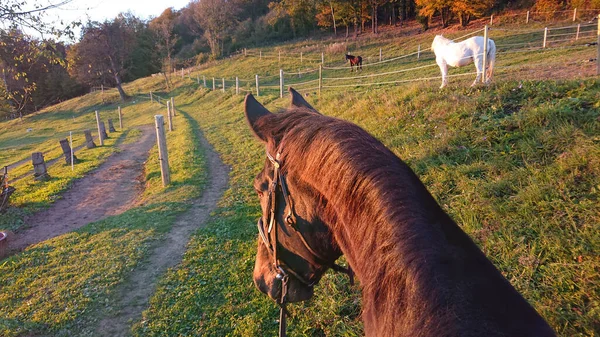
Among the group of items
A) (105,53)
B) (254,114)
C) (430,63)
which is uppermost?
(105,53)

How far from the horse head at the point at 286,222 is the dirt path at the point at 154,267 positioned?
2.74 m

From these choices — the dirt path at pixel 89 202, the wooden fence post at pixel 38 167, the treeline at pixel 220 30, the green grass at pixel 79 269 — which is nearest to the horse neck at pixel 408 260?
the green grass at pixel 79 269

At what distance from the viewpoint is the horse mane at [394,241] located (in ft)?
3.15

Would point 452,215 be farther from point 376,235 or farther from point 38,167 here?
point 38,167

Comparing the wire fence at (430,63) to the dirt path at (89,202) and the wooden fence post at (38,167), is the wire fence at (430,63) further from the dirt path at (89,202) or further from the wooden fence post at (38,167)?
the wooden fence post at (38,167)

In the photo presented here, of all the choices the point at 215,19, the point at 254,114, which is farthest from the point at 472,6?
the point at 254,114

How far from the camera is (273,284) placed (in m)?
1.87

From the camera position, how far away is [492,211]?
3.62m

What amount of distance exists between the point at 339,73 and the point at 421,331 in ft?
84.2

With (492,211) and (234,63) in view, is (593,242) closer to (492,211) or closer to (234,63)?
(492,211)

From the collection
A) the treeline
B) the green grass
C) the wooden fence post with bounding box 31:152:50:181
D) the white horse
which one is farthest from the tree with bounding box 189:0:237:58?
the green grass

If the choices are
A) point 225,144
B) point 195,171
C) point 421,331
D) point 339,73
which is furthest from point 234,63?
point 421,331

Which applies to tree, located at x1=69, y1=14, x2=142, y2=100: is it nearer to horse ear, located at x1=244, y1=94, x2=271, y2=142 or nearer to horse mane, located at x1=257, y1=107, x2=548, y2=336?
horse ear, located at x1=244, y1=94, x2=271, y2=142

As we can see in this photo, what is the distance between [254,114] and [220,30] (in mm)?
54874
